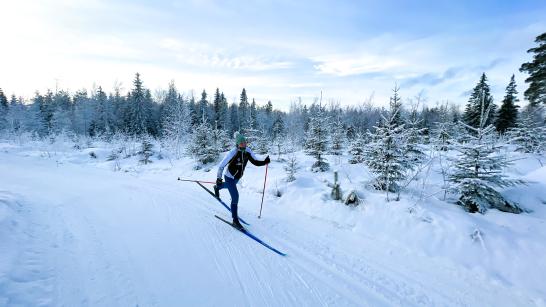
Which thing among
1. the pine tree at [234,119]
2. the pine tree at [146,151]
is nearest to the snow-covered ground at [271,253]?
the pine tree at [146,151]

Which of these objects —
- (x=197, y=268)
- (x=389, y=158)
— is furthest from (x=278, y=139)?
(x=197, y=268)

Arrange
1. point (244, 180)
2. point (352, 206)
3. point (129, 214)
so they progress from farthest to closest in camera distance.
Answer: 1. point (244, 180)
2. point (352, 206)
3. point (129, 214)

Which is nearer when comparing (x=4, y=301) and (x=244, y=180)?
(x=4, y=301)

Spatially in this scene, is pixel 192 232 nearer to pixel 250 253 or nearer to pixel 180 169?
pixel 250 253

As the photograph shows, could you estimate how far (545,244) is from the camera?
5.32 m

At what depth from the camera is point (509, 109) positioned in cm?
2947

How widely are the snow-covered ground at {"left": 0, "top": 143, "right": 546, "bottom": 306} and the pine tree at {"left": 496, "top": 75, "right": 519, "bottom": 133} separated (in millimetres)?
27745

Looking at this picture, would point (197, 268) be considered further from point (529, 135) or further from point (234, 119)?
point (234, 119)

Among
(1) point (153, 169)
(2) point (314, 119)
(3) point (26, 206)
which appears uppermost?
(2) point (314, 119)

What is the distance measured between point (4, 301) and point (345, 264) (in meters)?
4.92

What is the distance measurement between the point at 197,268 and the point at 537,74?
26.3 meters

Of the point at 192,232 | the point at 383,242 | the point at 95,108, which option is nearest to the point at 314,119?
the point at 383,242

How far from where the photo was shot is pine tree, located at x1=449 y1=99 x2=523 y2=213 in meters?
6.96

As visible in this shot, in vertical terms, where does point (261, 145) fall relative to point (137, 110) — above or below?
below
